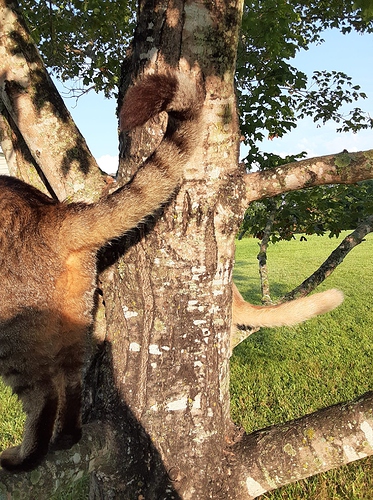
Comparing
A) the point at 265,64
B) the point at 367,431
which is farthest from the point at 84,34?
the point at 367,431

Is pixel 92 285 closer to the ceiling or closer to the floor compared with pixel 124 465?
closer to the ceiling

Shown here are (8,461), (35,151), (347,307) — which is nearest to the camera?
(8,461)

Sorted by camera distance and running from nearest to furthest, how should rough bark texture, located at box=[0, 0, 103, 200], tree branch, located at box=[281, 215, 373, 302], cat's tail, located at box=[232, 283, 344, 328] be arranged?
rough bark texture, located at box=[0, 0, 103, 200] < cat's tail, located at box=[232, 283, 344, 328] < tree branch, located at box=[281, 215, 373, 302]

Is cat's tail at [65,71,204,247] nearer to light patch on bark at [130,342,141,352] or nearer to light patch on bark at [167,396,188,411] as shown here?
light patch on bark at [130,342,141,352]

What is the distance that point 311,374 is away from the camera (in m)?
6.23

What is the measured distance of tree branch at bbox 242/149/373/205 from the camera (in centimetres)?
221

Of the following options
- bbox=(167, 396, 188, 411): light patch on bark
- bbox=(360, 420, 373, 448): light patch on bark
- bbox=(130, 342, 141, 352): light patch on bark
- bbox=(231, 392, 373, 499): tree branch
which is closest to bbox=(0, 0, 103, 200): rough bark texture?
bbox=(130, 342, 141, 352): light patch on bark

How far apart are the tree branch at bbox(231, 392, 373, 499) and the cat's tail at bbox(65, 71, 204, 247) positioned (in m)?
1.29

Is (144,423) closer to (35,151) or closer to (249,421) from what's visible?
Answer: (35,151)

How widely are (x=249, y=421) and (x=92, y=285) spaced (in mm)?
3239

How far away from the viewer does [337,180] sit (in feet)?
7.31

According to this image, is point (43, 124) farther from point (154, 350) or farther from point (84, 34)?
point (84, 34)

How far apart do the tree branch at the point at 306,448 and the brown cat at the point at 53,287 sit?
89 cm

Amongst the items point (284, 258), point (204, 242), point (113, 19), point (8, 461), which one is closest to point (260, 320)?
point (204, 242)
